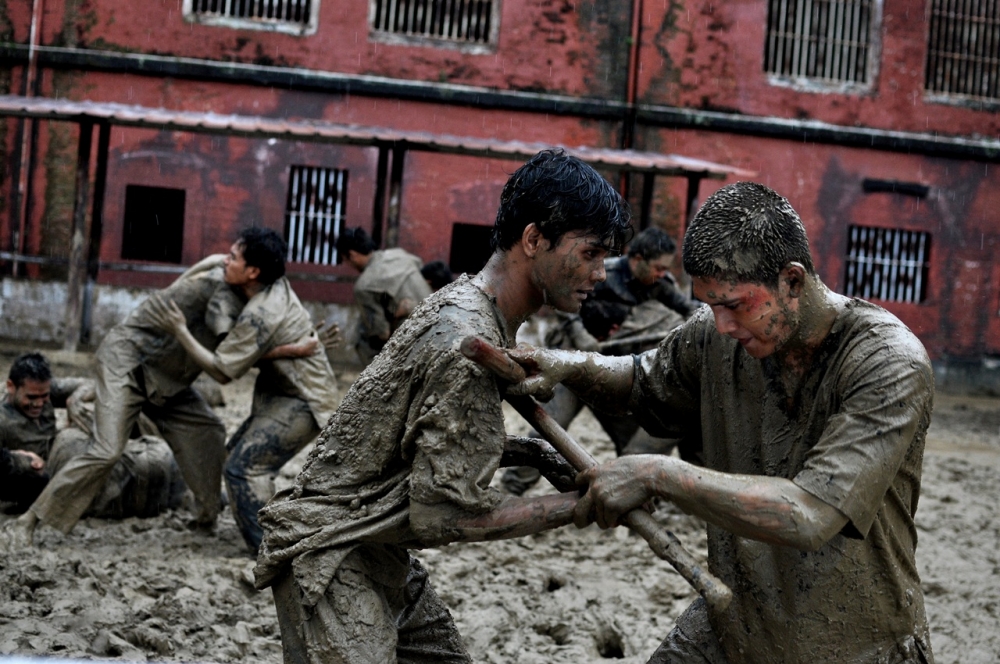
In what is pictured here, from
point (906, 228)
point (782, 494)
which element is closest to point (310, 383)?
point (782, 494)

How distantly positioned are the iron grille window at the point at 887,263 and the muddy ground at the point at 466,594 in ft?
30.1

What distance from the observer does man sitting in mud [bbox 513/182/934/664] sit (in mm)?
2928

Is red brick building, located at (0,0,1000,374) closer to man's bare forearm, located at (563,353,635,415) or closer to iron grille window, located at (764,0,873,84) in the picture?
iron grille window, located at (764,0,873,84)

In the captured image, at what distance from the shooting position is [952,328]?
1703 cm

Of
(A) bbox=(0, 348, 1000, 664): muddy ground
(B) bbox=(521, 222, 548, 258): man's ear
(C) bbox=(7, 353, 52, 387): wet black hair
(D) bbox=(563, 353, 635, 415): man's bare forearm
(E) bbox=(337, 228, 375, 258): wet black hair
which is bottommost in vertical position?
(A) bbox=(0, 348, 1000, 664): muddy ground

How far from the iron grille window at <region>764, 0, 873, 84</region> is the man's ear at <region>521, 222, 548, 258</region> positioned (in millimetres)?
14430

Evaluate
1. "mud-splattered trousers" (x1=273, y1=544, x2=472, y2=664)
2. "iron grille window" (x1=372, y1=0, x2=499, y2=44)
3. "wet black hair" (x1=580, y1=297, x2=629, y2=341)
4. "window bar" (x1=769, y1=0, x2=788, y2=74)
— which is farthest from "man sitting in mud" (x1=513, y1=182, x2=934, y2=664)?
"window bar" (x1=769, y1=0, x2=788, y2=74)

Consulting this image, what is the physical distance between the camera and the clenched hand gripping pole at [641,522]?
280 centimetres

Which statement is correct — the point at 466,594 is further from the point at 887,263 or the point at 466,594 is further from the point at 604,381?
the point at 887,263

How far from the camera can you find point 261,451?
21.5 ft

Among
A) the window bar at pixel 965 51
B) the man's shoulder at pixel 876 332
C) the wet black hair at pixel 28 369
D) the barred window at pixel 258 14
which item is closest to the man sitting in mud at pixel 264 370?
the wet black hair at pixel 28 369

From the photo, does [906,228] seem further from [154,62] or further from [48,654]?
[48,654]

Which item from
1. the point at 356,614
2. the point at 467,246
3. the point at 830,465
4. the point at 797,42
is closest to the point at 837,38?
the point at 797,42

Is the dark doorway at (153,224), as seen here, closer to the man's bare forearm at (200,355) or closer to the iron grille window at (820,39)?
the iron grille window at (820,39)
